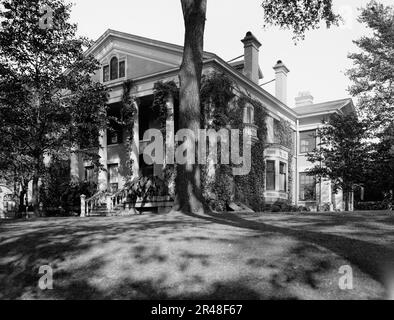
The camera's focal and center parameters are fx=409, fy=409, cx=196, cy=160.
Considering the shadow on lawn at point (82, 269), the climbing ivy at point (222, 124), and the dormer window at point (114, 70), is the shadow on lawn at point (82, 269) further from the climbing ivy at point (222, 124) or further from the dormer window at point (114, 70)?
the dormer window at point (114, 70)

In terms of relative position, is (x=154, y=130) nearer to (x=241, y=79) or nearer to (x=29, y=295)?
(x=241, y=79)

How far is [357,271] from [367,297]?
27.5 inches

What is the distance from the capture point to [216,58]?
73.6 feet

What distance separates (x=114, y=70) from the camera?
91.1ft

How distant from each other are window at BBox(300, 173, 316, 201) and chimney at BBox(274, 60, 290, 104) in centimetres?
684

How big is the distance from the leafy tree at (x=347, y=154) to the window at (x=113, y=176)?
12.7m

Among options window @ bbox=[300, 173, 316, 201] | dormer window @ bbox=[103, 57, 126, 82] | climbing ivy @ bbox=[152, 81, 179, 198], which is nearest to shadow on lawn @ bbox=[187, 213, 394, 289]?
climbing ivy @ bbox=[152, 81, 179, 198]

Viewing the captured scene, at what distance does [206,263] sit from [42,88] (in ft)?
47.7

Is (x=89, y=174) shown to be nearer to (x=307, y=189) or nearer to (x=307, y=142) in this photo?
(x=307, y=189)

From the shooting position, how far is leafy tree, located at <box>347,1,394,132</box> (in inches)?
1081

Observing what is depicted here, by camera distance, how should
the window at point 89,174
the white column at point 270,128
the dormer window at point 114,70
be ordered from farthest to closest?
the white column at point 270,128 < the window at point 89,174 < the dormer window at point 114,70

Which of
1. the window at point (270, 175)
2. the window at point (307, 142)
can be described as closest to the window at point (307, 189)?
the window at point (307, 142)

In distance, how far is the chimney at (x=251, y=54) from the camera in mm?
28438
